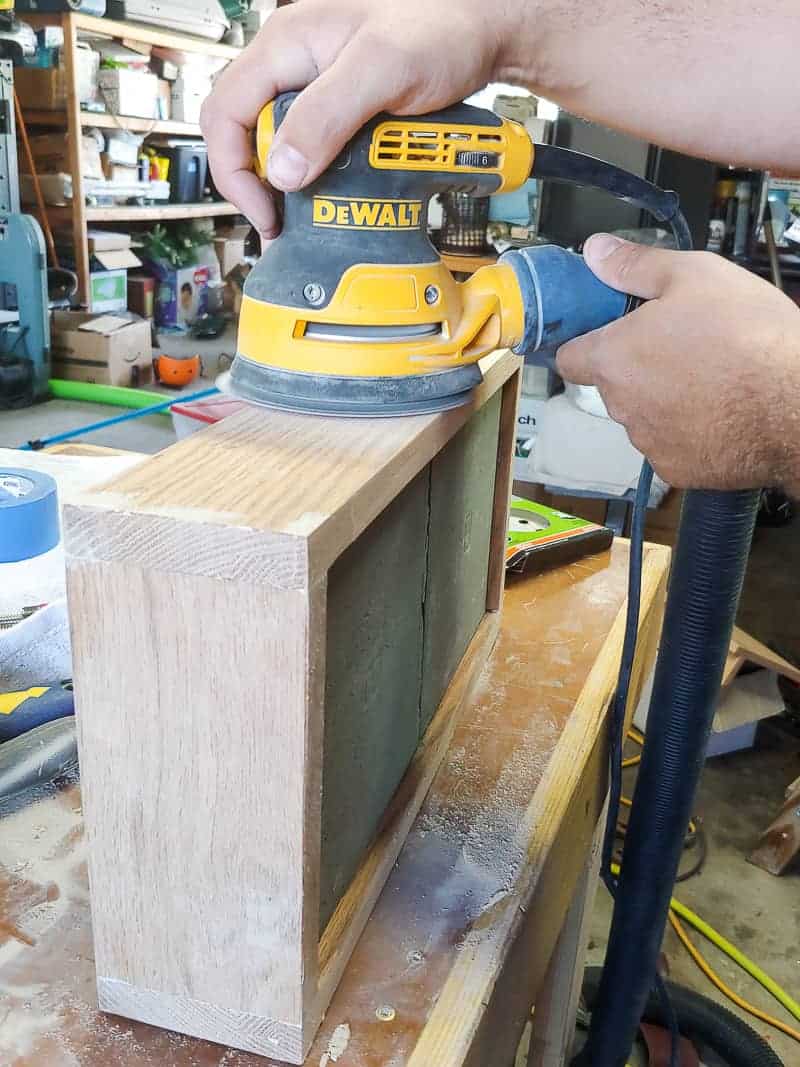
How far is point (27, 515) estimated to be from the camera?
102cm

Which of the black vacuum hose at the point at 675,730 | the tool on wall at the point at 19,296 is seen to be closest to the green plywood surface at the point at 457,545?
the black vacuum hose at the point at 675,730

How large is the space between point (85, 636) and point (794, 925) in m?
1.67

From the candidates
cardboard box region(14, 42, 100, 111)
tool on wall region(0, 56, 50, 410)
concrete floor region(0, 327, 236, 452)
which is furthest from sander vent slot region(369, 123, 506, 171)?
cardboard box region(14, 42, 100, 111)

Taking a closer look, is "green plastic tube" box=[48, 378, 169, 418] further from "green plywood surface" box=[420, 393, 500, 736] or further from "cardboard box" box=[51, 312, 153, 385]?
"green plywood surface" box=[420, 393, 500, 736]

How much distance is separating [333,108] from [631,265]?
0.25 m

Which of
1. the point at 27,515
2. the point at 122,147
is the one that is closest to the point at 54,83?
the point at 122,147

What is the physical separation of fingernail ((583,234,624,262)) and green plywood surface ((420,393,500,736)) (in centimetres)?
17

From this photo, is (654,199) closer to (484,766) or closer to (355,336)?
(355,336)

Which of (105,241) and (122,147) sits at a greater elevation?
(122,147)

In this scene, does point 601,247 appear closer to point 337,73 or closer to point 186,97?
point 337,73

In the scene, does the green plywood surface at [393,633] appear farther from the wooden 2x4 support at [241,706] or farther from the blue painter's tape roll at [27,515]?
the blue painter's tape roll at [27,515]

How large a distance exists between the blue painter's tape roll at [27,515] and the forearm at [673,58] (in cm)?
69

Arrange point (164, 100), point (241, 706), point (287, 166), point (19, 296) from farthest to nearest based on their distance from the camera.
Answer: point (164, 100)
point (19, 296)
point (287, 166)
point (241, 706)

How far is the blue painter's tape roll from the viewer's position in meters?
1.02
